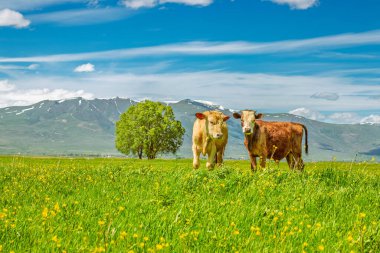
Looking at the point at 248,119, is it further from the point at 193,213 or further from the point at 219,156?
the point at 193,213

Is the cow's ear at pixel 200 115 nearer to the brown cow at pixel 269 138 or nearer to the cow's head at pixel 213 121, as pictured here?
the cow's head at pixel 213 121

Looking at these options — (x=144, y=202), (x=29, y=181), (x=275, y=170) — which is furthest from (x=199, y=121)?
(x=144, y=202)

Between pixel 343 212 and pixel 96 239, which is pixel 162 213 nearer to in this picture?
pixel 96 239

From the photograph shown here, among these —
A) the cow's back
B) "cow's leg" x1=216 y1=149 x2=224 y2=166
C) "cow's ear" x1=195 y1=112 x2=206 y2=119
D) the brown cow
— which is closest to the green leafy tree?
the brown cow

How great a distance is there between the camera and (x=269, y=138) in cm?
1977

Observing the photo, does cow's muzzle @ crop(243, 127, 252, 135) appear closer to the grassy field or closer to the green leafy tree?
the grassy field

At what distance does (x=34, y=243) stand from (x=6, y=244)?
1.69 ft

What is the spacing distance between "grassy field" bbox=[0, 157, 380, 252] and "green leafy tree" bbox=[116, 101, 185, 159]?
86496mm

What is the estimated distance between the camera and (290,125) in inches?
842

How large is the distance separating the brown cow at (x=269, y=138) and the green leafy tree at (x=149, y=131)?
7944cm

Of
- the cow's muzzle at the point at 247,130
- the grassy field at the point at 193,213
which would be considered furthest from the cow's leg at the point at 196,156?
the grassy field at the point at 193,213

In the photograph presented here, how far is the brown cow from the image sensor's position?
18.3m

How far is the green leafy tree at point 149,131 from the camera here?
102 metres

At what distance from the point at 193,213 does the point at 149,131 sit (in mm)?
93141
